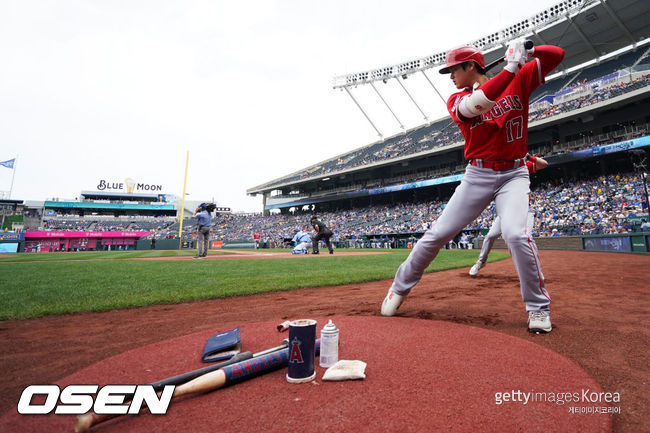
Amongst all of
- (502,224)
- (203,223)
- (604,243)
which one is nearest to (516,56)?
(502,224)

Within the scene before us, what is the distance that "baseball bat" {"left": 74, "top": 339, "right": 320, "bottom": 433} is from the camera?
1.27 m

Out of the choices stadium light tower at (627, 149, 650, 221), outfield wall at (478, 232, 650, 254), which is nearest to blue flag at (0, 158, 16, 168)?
outfield wall at (478, 232, 650, 254)

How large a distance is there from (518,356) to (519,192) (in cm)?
140

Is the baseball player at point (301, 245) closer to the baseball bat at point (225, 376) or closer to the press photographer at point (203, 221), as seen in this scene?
the press photographer at point (203, 221)

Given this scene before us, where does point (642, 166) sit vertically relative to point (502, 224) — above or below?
above

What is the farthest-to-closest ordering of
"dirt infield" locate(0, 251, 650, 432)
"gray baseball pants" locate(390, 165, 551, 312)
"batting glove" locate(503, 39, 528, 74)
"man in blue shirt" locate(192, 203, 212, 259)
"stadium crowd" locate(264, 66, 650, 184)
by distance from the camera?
"stadium crowd" locate(264, 66, 650, 184), "man in blue shirt" locate(192, 203, 212, 259), "gray baseball pants" locate(390, 165, 551, 312), "batting glove" locate(503, 39, 528, 74), "dirt infield" locate(0, 251, 650, 432)

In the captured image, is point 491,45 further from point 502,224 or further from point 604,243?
point 502,224

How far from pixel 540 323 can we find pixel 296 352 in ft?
6.77

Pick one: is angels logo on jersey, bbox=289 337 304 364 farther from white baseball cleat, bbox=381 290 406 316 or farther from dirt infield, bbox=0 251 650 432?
white baseball cleat, bbox=381 290 406 316

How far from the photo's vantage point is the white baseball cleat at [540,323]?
247cm

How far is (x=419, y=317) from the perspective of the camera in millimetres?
3057

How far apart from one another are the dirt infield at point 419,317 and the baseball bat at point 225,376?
66cm

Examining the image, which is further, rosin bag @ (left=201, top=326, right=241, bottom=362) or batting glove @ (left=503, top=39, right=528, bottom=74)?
batting glove @ (left=503, top=39, right=528, bottom=74)

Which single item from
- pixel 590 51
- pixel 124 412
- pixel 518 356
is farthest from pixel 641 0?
pixel 124 412
